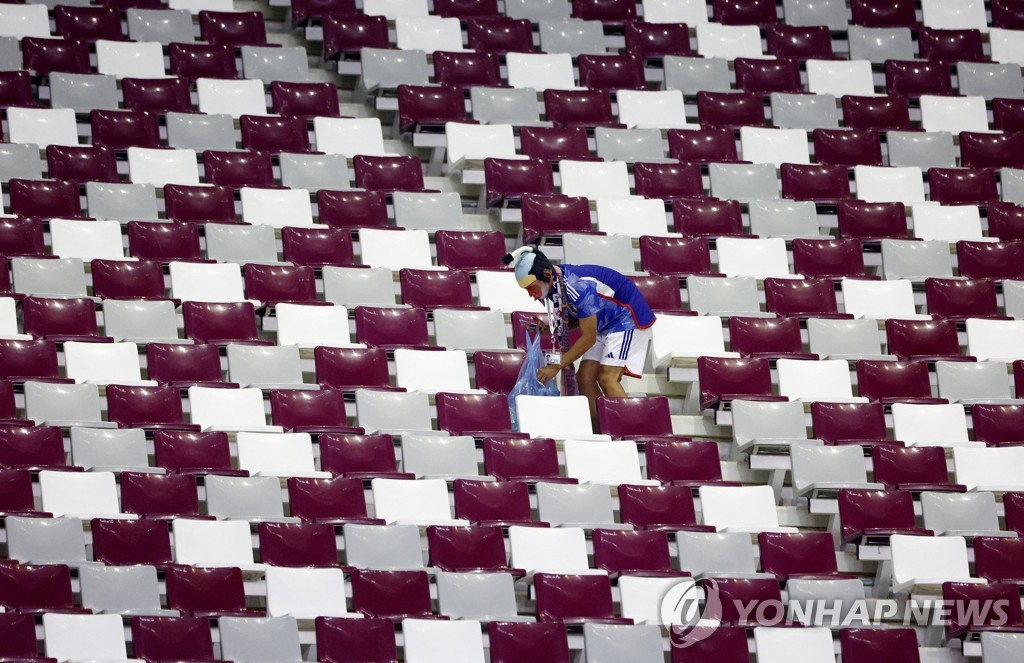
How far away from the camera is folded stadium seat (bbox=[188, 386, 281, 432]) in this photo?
7004 millimetres

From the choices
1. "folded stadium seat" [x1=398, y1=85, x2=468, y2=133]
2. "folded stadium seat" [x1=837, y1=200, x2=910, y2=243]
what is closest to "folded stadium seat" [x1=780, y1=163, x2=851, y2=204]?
"folded stadium seat" [x1=837, y1=200, x2=910, y2=243]

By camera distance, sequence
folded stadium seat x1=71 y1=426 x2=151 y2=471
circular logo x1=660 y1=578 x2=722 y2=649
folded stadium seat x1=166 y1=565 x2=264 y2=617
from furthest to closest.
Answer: folded stadium seat x1=71 y1=426 x2=151 y2=471 → circular logo x1=660 y1=578 x2=722 y2=649 → folded stadium seat x1=166 y1=565 x2=264 y2=617

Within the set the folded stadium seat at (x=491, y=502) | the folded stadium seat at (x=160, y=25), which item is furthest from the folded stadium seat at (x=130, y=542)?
the folded stadium seat at (x=160, y=25)

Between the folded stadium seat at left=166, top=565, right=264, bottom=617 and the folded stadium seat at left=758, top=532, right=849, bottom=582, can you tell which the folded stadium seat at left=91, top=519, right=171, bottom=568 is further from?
the folded stadium seat at left=758, top=532, right=849, bottom=582

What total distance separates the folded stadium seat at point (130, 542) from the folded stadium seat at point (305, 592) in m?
0.40

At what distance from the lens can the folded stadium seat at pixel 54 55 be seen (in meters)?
9.05

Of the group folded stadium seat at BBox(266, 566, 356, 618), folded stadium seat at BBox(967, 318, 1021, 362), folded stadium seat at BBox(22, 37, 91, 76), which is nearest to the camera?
folded stadium seat at BBox(266, 566, 356, 618)

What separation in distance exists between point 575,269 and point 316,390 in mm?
1180

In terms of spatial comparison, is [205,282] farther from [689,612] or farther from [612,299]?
[689,612]

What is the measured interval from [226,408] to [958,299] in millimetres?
3654

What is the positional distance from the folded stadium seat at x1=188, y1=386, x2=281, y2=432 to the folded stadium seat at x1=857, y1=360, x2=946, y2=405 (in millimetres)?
2659

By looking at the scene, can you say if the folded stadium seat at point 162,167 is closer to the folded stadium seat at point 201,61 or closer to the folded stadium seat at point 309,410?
the folded stadium seat at point 201,61

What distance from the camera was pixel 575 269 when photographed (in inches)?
288

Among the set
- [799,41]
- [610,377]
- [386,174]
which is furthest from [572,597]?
[799,41]
